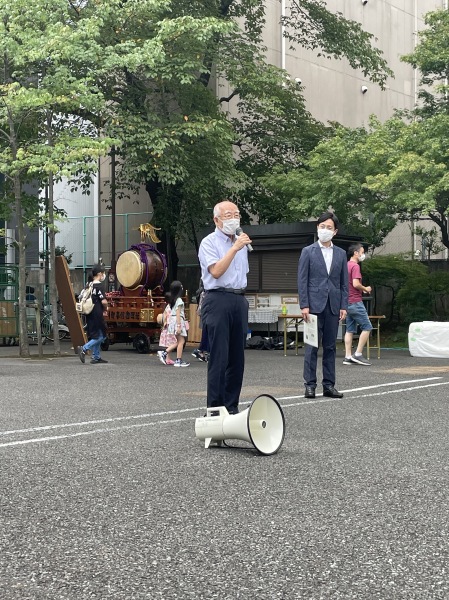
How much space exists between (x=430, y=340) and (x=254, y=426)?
14619 millimetres

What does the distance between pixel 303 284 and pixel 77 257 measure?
93.1 feet

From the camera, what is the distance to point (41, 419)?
368 inches

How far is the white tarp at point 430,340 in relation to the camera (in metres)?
21.0

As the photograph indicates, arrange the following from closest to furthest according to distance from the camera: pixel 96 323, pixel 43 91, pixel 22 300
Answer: pixel 96 323
pixel 43 91
pixel 22 300

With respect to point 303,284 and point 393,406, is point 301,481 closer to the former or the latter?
point 393,406

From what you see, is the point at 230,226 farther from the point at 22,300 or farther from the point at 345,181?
the point at 345,181

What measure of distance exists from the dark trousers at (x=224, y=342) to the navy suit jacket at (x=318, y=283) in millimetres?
3292

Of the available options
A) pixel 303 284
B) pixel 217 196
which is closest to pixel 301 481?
pixel 303 284

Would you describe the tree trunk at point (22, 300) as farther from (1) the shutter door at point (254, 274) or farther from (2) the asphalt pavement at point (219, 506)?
(2) the asphalt pavement at point (219, 506)

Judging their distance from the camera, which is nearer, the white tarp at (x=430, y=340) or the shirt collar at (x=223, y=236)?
the shirt collar at (x=223, y=236)

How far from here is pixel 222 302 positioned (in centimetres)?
A: 773

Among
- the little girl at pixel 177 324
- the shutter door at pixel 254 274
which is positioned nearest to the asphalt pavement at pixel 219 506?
the little girl at pixel 177 324

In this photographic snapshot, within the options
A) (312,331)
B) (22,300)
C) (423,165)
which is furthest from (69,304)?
(312,331)

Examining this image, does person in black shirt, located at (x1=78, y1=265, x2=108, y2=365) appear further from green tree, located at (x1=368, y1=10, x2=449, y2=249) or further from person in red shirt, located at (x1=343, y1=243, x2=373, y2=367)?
green tree, located at (x1=368, y1=10, x2=449, y2=249)
